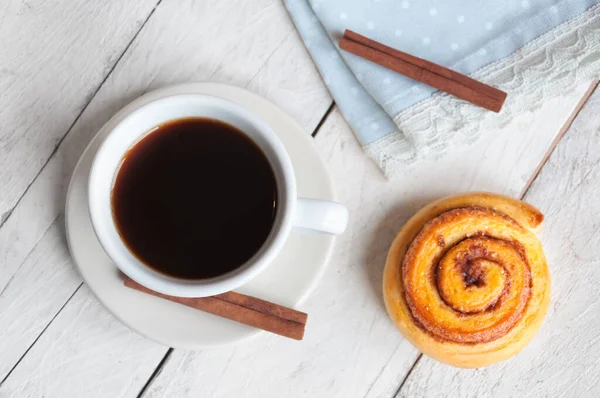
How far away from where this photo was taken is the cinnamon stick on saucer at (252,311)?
78cm

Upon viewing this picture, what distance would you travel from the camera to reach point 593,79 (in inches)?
34.5

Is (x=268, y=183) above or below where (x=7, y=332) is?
above

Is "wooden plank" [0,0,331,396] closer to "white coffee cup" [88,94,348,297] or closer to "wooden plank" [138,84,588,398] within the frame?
"wooden plank" [138,84,588,398]

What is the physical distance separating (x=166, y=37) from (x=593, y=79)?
56 centimetres

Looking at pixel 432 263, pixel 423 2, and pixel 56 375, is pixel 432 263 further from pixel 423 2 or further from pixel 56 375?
pixel 56 375

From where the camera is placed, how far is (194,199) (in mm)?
732

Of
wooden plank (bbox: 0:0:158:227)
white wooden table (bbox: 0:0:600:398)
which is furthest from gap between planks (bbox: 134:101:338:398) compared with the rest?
wooden plank (bbox: 0:0:158:227)

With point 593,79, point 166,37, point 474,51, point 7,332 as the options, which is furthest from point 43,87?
point 593,79

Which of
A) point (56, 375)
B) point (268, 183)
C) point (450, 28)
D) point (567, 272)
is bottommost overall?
point (56, 375)

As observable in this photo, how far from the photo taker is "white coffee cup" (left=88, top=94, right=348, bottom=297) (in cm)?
67

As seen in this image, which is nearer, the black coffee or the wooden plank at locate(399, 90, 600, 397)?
the black coffee

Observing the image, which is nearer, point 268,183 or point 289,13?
point 268,183

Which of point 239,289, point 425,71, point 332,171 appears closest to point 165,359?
point 239,289

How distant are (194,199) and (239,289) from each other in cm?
14
